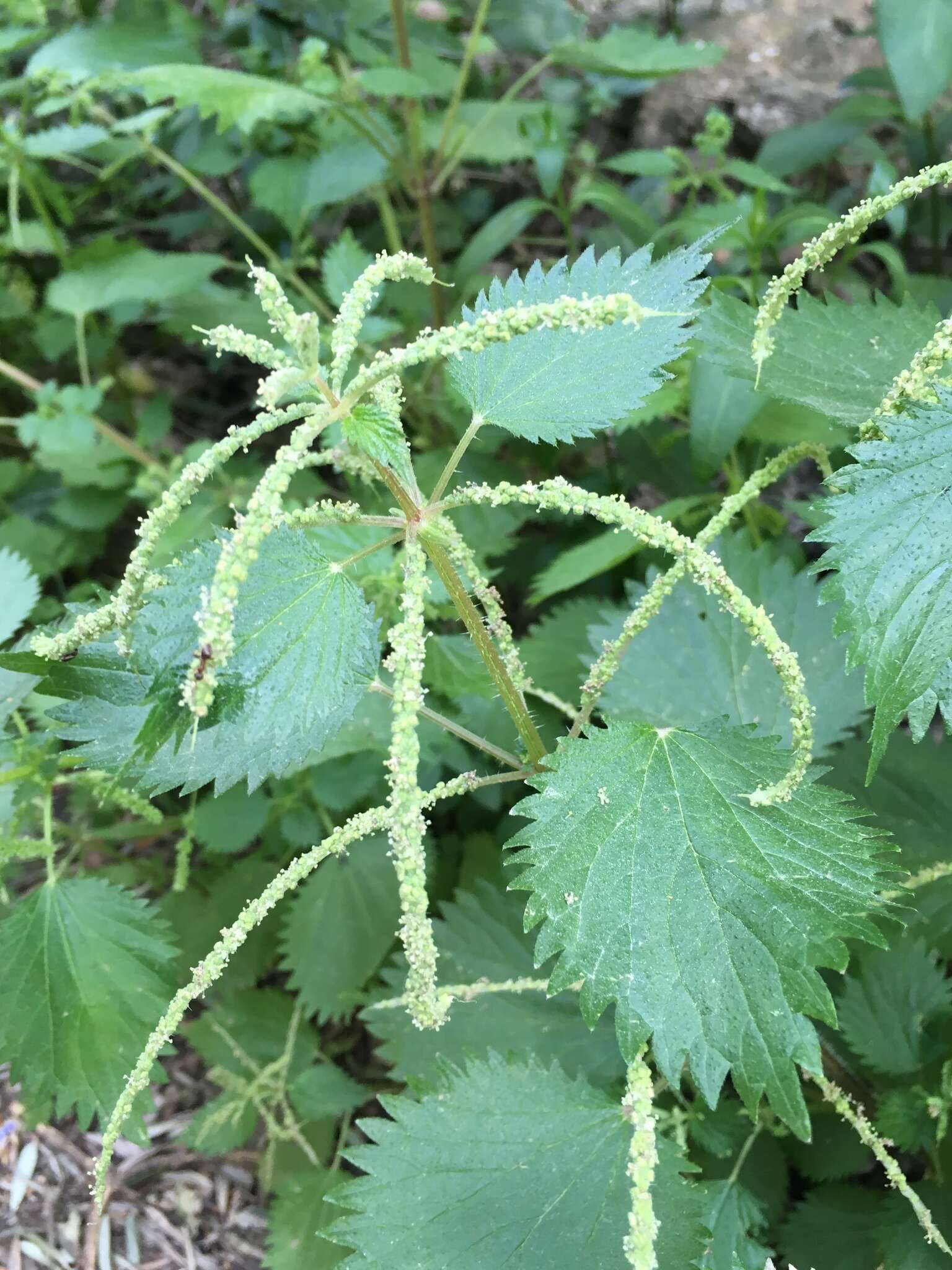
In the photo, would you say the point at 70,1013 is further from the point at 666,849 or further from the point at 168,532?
the point at 168,532

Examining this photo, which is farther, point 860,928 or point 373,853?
point 373,853

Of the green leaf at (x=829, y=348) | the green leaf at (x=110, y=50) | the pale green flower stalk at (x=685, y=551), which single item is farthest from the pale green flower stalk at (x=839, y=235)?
the green leaf at (x=110, y=50)

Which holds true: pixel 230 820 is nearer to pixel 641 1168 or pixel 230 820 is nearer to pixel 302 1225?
pixel 302 1225

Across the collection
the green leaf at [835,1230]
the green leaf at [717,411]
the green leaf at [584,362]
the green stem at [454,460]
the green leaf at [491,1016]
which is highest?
the green leaf at [584,362]

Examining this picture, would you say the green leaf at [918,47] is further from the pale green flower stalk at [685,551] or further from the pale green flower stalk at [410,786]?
the pale green flower stalk at [410,786]

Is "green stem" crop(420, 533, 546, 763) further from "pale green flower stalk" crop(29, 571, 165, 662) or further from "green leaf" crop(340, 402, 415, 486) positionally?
"pale green flower stalk" crop(29, 571, 165, 662)

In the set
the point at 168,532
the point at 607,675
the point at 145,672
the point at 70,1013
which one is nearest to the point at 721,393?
the point at 607,675
